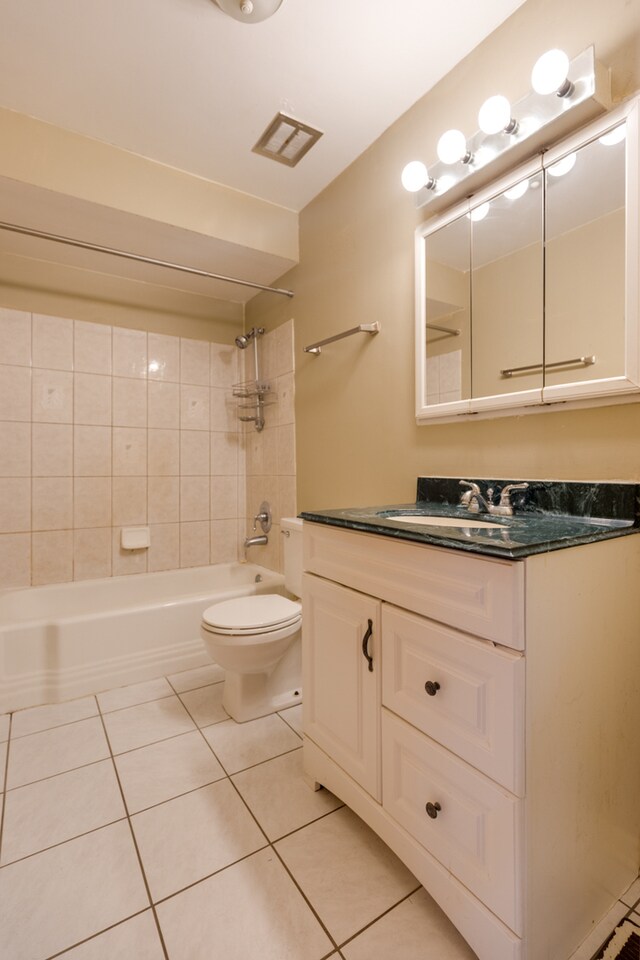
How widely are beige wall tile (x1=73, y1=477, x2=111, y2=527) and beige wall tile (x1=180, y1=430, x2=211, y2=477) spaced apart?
0.47 metres

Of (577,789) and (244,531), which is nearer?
(577,789)

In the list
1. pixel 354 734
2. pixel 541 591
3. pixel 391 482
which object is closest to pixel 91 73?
pixel 391 482

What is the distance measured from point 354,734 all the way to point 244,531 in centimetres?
202

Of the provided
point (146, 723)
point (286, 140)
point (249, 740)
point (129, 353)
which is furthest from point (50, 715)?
point (286, 140)

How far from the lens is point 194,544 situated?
2.92 meters

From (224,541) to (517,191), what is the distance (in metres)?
2.46

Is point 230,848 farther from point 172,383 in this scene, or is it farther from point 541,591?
point 172,383

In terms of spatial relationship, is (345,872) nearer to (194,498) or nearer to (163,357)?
(194,498)

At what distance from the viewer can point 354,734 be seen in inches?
47.9

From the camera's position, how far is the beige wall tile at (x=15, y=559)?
2.35 m

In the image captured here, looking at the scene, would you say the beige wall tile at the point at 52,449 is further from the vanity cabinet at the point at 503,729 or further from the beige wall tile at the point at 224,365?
the vanity cabinet at the point at 503,729

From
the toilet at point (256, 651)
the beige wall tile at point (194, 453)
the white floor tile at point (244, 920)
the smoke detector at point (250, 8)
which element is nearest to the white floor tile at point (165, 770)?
the toilet at point (256, 651)

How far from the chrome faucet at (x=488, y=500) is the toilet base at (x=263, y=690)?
102 centimetres

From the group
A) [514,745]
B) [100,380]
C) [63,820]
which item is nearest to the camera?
[514,745]
